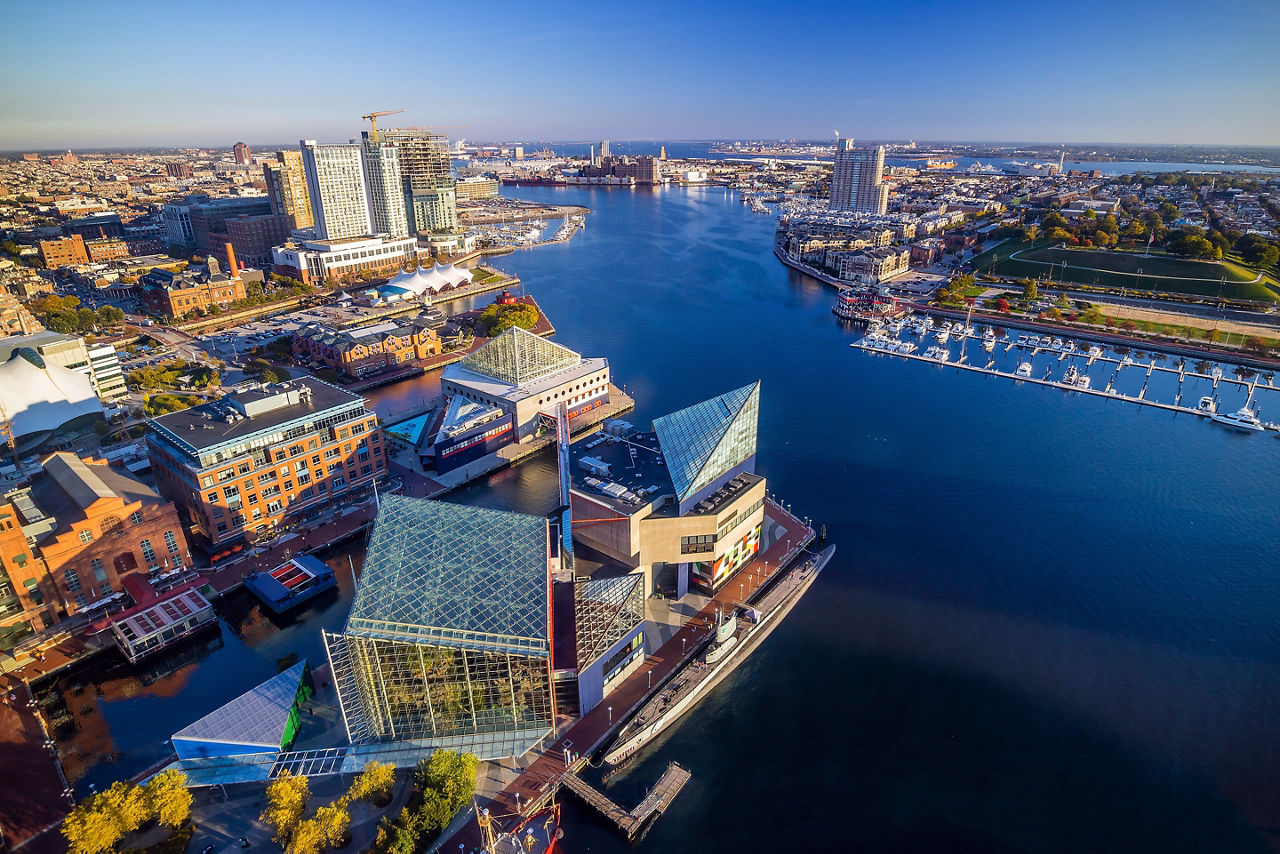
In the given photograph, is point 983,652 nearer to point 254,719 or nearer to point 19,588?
point 254,719

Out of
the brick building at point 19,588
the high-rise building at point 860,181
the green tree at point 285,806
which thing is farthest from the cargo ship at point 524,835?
the high-rise building at point 860,181

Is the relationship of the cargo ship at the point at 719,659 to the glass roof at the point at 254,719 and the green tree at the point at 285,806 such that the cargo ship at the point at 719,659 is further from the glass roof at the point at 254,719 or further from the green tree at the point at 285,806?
the glass roof at the point at 254,719

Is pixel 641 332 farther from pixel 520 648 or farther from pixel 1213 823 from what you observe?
pixel 1213 823

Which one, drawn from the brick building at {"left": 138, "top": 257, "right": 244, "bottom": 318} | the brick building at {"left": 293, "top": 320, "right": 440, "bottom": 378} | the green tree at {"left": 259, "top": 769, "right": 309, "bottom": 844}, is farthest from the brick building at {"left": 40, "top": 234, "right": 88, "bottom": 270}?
the green tree at {"left": 259, "top": 769, "right": 309, "bottom": 844}

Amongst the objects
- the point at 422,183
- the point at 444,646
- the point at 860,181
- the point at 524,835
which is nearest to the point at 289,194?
the point at 422,183

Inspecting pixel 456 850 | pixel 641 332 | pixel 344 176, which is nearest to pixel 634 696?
pixel 456 850

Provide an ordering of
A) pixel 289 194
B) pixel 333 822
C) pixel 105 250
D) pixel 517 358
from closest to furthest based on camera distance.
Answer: pixel 333 822 < pixel 517 358 < pixel 105 250 < pixel 289 194
